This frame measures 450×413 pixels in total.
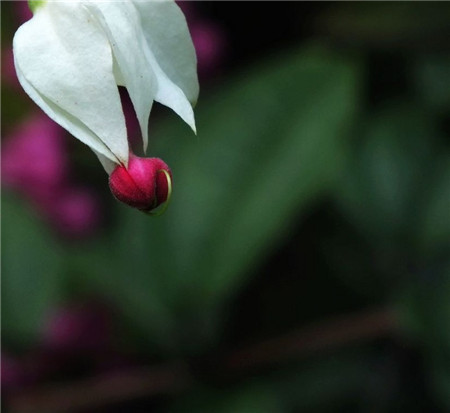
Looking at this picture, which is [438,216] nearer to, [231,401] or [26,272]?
[231,401]

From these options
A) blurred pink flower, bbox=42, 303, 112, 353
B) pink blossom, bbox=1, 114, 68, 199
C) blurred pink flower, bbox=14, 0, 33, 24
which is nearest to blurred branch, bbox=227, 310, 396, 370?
blurred pink flower, bbox=42, 303, 112, 353

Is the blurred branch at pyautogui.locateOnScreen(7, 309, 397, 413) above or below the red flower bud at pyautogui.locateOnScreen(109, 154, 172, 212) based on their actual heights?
below

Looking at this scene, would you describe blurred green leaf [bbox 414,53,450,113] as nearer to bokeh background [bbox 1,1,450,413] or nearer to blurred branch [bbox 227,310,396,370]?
bokeh background [bbox 1,1,450,413]

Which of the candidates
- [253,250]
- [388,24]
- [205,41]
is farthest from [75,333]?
[388,24]

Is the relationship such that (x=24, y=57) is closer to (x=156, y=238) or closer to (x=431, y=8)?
(x=156, y=238)

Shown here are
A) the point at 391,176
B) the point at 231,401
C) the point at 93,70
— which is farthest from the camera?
the point at 391,176

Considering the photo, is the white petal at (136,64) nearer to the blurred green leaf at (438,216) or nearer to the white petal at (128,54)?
the white petal at (128,54)

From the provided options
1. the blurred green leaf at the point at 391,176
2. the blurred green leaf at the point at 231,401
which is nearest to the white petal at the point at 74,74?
the blurred green leaf at the point at 231,401

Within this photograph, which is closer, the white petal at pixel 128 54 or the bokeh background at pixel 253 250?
the white petal at pixel 128 54
